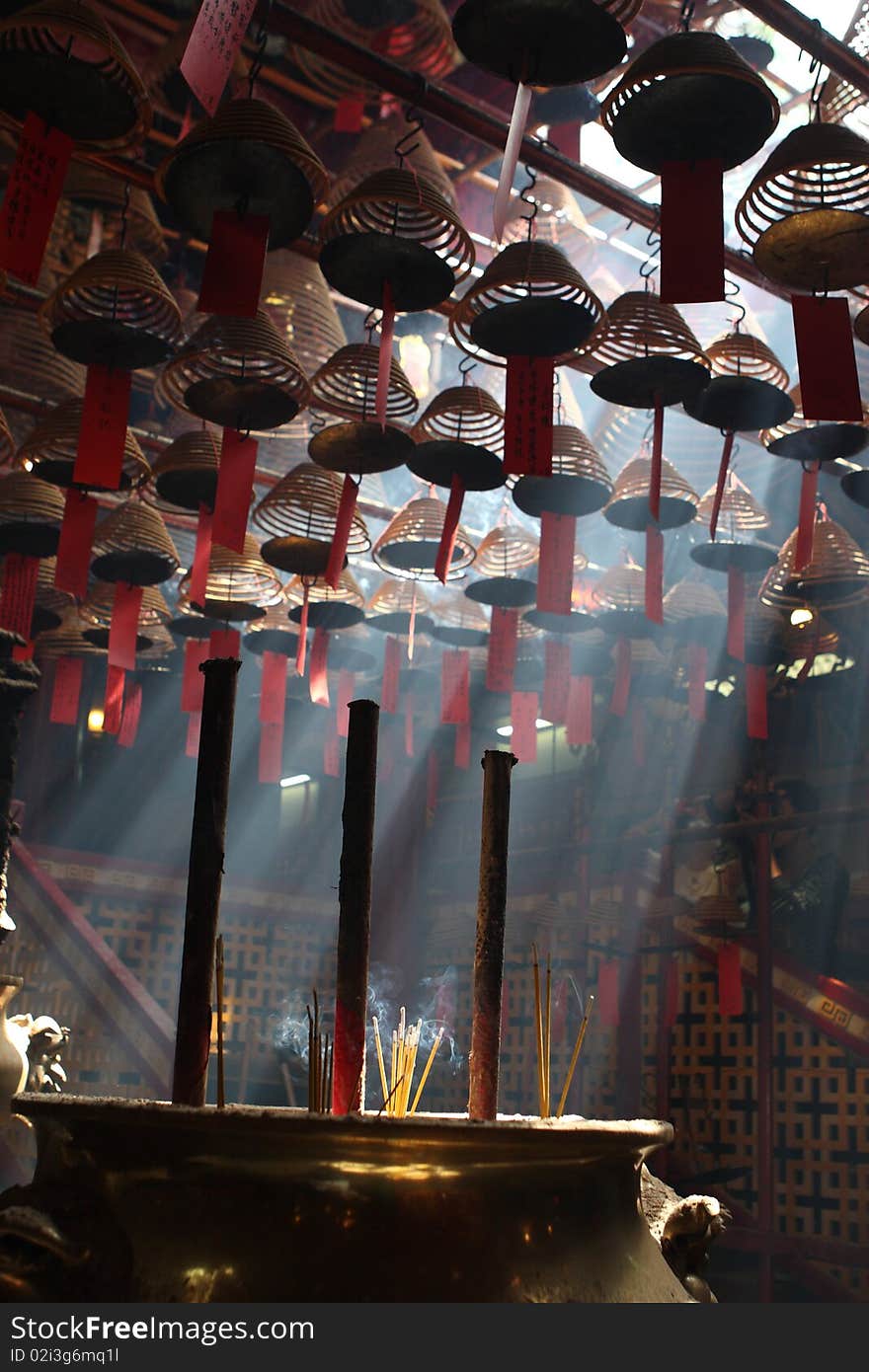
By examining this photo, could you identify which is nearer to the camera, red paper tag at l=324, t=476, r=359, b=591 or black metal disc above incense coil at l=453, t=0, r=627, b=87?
black metal disc above incense coil at l=453, t=0, r=627, b=87

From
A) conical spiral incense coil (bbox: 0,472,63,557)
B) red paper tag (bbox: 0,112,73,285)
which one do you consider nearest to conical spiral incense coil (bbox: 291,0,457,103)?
red paper tag (bbox: 0,112,73,285)

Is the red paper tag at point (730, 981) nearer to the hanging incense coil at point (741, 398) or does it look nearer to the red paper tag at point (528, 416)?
the hanging incense coil at point (741, 398)

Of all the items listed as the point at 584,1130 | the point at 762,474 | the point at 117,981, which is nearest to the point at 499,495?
the point at 762,474

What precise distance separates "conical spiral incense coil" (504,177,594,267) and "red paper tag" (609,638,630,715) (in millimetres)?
2305

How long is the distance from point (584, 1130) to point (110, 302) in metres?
4.39

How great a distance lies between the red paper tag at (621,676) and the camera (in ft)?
23.5

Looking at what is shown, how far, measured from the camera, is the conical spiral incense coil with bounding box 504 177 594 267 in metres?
5.65

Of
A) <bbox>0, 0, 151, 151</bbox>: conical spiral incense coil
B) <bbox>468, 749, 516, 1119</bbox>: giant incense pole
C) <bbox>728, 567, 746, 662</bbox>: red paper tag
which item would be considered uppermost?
<bbox>0, 0, 151, 151</bbox>: conical spiral incense coil

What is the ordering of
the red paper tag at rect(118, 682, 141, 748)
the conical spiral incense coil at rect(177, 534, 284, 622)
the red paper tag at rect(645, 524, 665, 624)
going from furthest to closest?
the red paper tag at rect(118, 682, 141, 748)
the conical spiral incense coil at rect(177, 534, 284, 622)
the red paper tag at rect(645, 524, 665, 624)

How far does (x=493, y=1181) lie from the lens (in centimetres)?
104

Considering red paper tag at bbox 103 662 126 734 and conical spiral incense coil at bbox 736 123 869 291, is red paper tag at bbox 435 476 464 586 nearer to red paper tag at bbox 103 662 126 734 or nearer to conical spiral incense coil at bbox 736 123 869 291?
conical spiral incense coil at bbox 736 123 869 291

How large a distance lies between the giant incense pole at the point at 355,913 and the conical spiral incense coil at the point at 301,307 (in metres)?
4.10

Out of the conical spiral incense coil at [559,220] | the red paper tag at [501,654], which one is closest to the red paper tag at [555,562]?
the red paper tag at [501,654]

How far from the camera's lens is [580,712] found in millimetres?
7047
